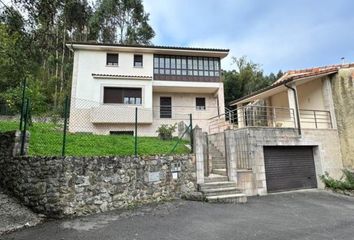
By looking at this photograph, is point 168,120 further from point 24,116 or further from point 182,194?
point 24,116

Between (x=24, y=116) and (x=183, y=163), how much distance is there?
5971mm

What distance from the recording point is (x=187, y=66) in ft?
67.9

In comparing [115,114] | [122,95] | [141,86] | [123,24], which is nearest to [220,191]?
[115,114]

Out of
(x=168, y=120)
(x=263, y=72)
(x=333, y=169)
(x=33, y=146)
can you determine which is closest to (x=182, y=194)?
(x=33, y=146)

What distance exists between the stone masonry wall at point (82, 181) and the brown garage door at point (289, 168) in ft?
18.4

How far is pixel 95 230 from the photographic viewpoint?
19.0 ft

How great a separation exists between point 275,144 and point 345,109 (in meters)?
4.82

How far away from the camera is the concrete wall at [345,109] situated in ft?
41.5

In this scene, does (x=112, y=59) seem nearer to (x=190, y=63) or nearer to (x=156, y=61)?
(x=156, y=61)

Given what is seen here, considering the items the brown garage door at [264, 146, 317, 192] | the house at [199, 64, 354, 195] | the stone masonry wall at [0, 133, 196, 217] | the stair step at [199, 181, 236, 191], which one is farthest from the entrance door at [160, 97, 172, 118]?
the stone masonry wall at [0, 133, 196, 217]

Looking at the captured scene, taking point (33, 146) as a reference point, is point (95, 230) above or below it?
below

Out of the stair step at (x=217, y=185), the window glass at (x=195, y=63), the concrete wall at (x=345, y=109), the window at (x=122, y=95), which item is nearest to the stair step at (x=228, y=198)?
the stair step at (x=217, y=185)

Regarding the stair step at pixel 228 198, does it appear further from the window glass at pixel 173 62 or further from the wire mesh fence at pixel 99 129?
the window glass at pixel 173 62

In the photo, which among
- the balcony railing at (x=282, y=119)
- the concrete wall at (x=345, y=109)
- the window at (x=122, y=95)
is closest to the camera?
the concrete wall at (x=345, y=109)
